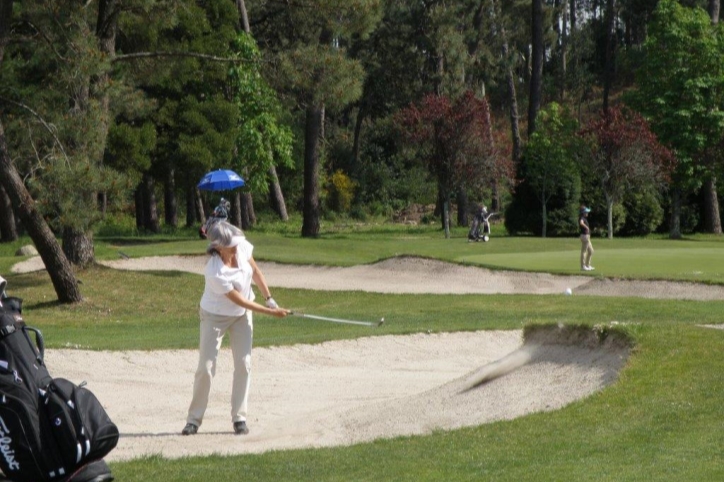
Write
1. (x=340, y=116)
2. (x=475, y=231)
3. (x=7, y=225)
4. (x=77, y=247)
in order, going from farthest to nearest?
(x=340, y=116)
(x=7, y=225)
(x=475, y=231)
(x=77, y=247)

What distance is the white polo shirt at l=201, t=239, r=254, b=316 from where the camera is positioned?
10.4m

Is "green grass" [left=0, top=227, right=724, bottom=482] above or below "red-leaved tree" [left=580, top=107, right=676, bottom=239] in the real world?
below

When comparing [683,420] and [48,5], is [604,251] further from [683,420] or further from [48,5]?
[683,420]

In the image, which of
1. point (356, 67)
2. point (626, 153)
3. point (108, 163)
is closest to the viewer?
point (356, 67)

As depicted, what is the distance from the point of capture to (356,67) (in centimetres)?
2994

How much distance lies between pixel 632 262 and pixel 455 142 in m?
14.0

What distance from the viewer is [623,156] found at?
4325 cm

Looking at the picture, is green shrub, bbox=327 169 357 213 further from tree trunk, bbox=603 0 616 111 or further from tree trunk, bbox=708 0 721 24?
tree trunk, bbox=708 0 721 24

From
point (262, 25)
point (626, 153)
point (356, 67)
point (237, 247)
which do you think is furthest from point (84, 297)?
point (262, 25)

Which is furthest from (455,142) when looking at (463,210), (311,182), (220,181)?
(463,210)

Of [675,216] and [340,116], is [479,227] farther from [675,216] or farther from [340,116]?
[340,116]

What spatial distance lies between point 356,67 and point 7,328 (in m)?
23.1

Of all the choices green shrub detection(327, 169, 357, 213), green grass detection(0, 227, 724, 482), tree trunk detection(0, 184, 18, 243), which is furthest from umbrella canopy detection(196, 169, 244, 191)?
green shrub detection(327, 169, 357, 213)

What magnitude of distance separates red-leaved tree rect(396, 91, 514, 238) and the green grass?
387 cm
